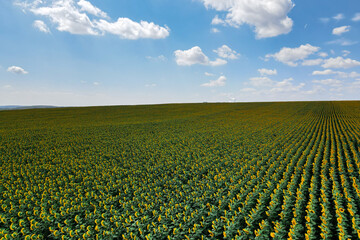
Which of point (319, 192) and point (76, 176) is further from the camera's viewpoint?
point (76, 176)

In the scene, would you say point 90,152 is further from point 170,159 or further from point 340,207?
point 340,207

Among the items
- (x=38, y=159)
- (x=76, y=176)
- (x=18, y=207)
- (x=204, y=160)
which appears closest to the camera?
(x=18, y=207)

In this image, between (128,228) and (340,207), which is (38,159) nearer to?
(128,228)

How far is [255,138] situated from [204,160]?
27.6 feet

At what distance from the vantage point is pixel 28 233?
18.1 feet

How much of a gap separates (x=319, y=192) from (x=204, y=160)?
5932 mm

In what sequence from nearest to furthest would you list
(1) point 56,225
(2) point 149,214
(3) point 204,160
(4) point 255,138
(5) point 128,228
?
(5) point 128,228, (1) point 56,225, (2) point 149,214, (3) point 204,160, (4) point 255,138

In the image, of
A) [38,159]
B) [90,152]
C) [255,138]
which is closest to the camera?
[38,159]

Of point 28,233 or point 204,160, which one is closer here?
point 28,233

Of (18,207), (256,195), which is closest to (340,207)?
(256,195)

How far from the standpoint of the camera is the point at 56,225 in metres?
5.97

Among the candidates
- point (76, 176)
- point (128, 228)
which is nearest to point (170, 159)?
point (76, 176)

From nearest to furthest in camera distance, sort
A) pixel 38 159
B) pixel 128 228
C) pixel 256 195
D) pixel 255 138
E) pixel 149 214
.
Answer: pixel 128 228 < pixel 149 214 < pixel 256 195 < pixel 38 159 < pixel 255 138

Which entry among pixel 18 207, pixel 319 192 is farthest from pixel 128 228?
pixel 319 192
